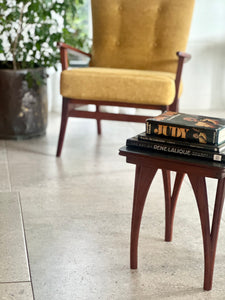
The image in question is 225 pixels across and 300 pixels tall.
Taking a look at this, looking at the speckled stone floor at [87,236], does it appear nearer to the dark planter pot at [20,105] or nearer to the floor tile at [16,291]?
the floor tile at [16,291]

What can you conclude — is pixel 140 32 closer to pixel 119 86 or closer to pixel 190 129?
pixel 119 86

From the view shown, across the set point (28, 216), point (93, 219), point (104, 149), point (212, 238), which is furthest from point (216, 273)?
point (104, 149)

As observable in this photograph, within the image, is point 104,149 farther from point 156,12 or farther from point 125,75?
point 156,12

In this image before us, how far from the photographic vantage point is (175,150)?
65.6 inches

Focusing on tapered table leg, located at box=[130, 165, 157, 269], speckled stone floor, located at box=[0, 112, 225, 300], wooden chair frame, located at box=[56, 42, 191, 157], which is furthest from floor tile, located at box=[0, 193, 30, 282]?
wooden chair frame, located at box=[56, 42, 191, 157]

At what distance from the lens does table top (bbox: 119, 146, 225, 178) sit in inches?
62.7

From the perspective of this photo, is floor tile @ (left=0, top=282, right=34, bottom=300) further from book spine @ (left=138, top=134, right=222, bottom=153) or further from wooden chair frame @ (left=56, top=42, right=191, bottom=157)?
wooden chair frame @ (left=56, top=42, right=191, bottom=157)

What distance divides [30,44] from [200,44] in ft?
5.38

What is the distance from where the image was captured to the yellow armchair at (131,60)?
9.59 feet

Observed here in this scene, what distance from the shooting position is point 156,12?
3410 millimetres

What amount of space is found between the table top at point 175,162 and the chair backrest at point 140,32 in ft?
5.75

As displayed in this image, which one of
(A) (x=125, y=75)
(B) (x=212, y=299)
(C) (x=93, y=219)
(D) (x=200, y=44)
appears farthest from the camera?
(D) (x=200, y=44)

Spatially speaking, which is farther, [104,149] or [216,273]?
[104,149]

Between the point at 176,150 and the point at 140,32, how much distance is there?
1.93 metres
